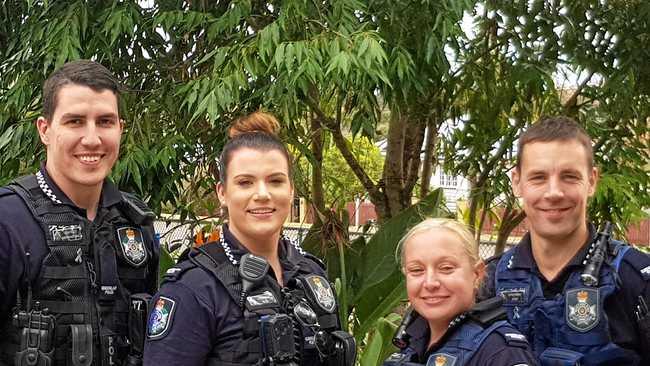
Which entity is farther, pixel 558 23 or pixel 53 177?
pixel 558 23

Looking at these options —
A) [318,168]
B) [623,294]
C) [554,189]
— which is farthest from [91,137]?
[318,168]

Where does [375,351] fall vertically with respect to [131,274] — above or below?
below

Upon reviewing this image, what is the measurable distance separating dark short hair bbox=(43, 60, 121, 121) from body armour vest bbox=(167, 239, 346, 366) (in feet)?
2.33

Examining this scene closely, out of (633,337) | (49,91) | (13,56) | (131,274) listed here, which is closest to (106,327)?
(131,274)

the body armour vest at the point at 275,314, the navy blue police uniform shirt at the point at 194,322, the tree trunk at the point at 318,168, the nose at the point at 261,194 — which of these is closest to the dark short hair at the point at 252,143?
the nose at the point at 261,194

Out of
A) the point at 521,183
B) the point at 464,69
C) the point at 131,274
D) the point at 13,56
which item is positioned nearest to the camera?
the point at 521,183

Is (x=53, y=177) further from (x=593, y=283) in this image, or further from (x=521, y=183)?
(x=593, y=283)

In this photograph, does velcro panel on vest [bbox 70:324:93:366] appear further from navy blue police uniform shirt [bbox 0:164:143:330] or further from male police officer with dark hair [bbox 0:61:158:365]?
navy blue police uniform shirt [bbox 0:164:143:330]

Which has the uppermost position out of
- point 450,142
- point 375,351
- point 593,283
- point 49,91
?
point 450,142

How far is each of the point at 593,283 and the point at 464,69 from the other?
3.49 meters

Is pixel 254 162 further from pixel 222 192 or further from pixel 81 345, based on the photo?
pixel 81 345

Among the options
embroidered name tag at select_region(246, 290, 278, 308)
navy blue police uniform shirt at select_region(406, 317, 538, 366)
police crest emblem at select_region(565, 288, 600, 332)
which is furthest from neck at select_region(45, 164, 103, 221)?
police crest emblem at select_region(565, 288, 600, 332)

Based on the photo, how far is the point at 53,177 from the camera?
121 inches

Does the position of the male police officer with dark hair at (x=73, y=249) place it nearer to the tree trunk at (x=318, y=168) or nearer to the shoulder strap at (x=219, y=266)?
the shoulder strap at (x=219, y=266)
